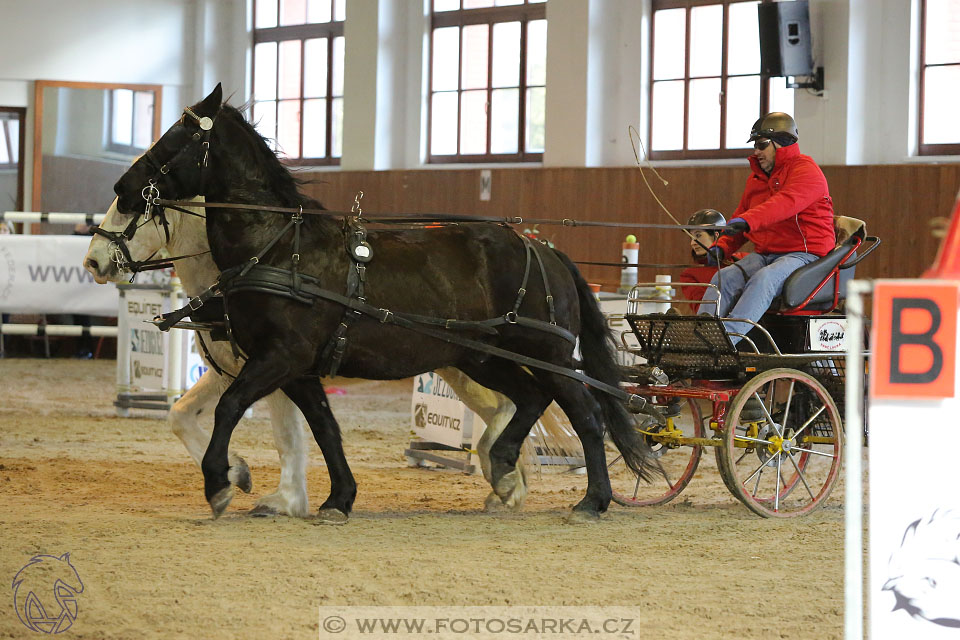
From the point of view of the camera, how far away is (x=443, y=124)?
14047 mm

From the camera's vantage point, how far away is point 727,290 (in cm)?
565

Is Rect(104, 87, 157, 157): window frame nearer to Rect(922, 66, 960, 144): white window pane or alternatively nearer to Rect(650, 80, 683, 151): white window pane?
Rect(650, 80, 683, 151): white window pane

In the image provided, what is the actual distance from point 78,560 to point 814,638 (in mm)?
2502

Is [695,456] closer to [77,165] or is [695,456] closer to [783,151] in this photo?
[783,151]

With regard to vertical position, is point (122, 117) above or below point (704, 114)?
above

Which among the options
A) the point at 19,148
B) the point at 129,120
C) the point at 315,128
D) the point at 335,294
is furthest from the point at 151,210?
the point at 19,148

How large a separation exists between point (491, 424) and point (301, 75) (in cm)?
1040

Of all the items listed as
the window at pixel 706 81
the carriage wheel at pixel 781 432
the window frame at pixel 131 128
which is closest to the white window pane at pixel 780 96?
the window at pixel 706 81

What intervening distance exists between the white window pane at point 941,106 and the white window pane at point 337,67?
7391 mm

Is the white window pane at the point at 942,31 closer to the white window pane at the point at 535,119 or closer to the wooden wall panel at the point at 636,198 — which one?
the wooden wall panel at the point at 636,198

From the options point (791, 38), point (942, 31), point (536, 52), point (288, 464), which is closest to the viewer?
point (288, 464)

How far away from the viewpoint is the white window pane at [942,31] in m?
10.2

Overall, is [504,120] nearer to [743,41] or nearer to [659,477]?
[743,41]

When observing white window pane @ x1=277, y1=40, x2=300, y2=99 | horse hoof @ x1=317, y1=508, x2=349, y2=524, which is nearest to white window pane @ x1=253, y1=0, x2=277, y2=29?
white window pane @ x1=277, y1=40, x2=300, y2=99
